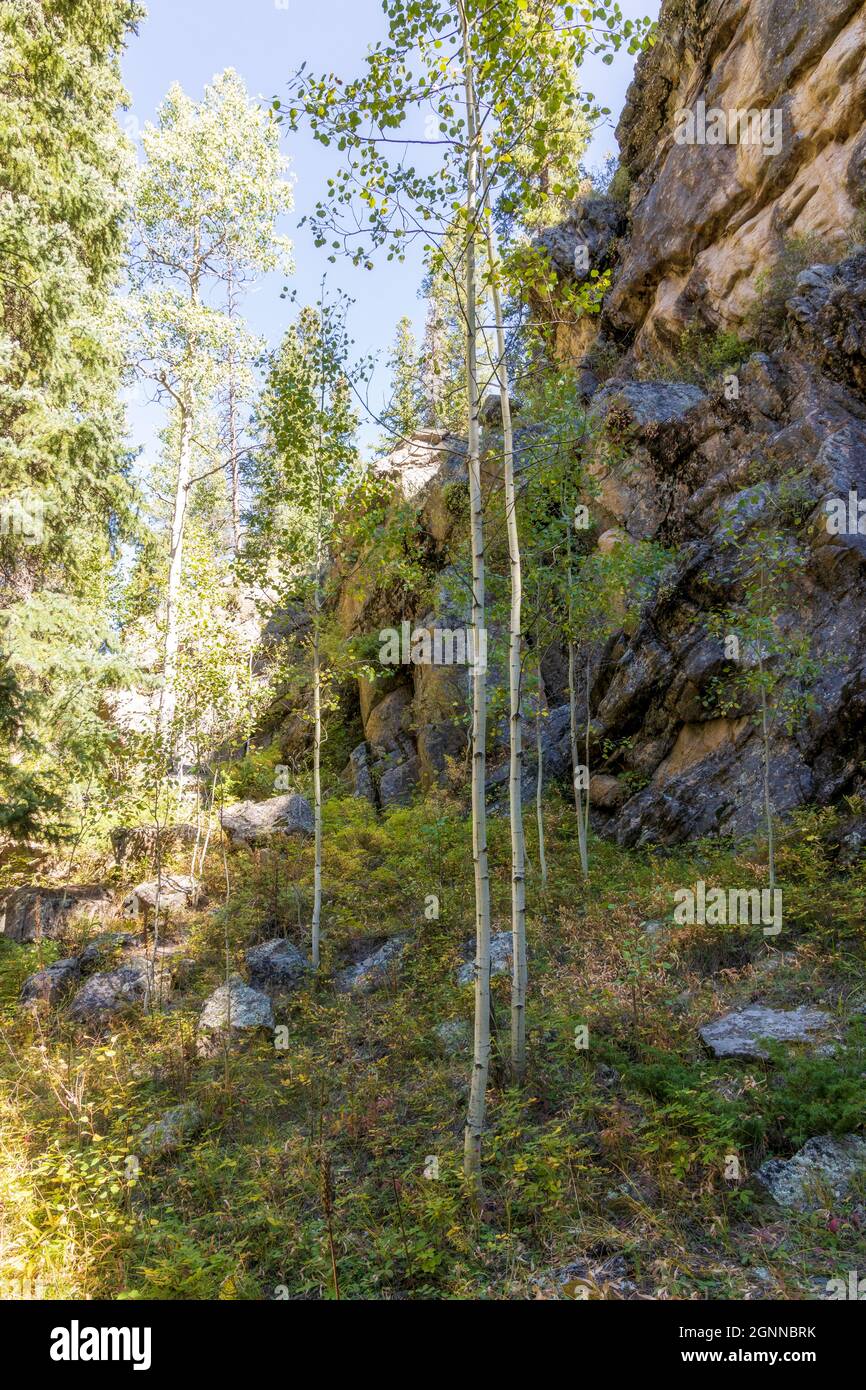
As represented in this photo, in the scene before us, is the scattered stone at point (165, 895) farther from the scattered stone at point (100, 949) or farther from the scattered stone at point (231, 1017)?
the scattered stone at point (231, 1017)

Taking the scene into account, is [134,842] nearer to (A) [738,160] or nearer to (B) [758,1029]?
(B) [758,1029]

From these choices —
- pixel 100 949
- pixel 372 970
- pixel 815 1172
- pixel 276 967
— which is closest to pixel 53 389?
pixel 100 949

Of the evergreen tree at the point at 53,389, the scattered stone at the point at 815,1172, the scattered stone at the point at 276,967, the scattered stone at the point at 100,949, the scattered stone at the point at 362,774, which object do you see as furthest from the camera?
the scattered stone at the point at 362,774

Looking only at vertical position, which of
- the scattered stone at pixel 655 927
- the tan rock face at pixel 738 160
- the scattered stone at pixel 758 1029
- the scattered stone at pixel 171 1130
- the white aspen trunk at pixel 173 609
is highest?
the tan rock face at pixel 738 160

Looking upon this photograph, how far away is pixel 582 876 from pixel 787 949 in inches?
150

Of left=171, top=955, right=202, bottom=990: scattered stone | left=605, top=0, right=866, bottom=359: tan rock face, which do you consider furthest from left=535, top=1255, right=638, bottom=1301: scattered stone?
left=605, top=0, right=866, bottom=359: tan rock face

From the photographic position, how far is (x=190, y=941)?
38.2 feet

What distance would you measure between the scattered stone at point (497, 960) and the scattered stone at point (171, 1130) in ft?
12.1

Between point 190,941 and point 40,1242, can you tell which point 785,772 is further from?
point 40,1242

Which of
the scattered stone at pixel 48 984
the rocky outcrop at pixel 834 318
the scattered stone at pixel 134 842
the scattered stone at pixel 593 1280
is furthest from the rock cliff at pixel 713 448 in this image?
the scattered stone at pixel 48 984

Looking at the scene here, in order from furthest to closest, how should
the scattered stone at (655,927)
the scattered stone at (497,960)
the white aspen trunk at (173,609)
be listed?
the white aspen trunk at (173,609) → the scattered stone at (655,927) → the scattered stone at (497,960)

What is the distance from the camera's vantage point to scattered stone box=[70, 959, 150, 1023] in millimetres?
9680

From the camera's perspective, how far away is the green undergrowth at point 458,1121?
15.8ft

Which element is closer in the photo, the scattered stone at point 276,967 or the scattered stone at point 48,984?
the scattered stone at point 48,984
